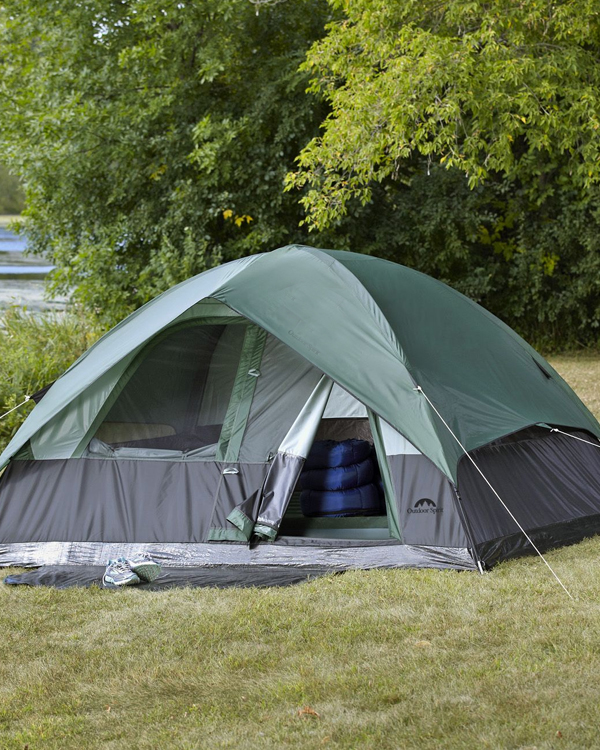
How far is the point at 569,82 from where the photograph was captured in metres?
8.38

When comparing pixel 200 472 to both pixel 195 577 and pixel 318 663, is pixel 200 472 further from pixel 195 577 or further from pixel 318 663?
pixel 318 663

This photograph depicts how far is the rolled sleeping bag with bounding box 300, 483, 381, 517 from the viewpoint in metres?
4.90

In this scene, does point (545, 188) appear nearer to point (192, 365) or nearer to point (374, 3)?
point (374, 3)

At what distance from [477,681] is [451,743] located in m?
0.43

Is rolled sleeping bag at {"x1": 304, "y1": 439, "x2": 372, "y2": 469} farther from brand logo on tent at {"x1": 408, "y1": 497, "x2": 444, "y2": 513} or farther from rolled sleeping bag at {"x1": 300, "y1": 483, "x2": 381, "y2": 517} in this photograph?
brand logo on tent at {"x1": 408, "y1": 497, "x2": 444, "y2": 513}

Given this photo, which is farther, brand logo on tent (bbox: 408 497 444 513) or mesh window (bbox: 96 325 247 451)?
mesh window (bbox: 96 325 247 451)

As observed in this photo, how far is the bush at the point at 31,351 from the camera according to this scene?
24.7ft

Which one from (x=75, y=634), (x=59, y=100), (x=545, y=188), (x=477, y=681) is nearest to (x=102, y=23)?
(x=59, y=100)

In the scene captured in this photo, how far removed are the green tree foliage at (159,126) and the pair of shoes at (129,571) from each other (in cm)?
734

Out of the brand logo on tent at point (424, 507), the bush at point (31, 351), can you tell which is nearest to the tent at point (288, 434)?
the brand logo on tent at point (424, 507)

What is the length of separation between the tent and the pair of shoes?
158 mm

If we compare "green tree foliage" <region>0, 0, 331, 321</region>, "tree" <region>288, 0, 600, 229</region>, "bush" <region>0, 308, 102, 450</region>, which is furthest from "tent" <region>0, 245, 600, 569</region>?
"green tree foliage" <region>0, 0, 331, 321</region>

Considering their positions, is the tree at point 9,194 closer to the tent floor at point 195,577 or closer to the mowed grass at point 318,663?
the tent floor at point 195,577

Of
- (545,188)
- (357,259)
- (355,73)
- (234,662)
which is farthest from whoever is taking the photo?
(545,188)
